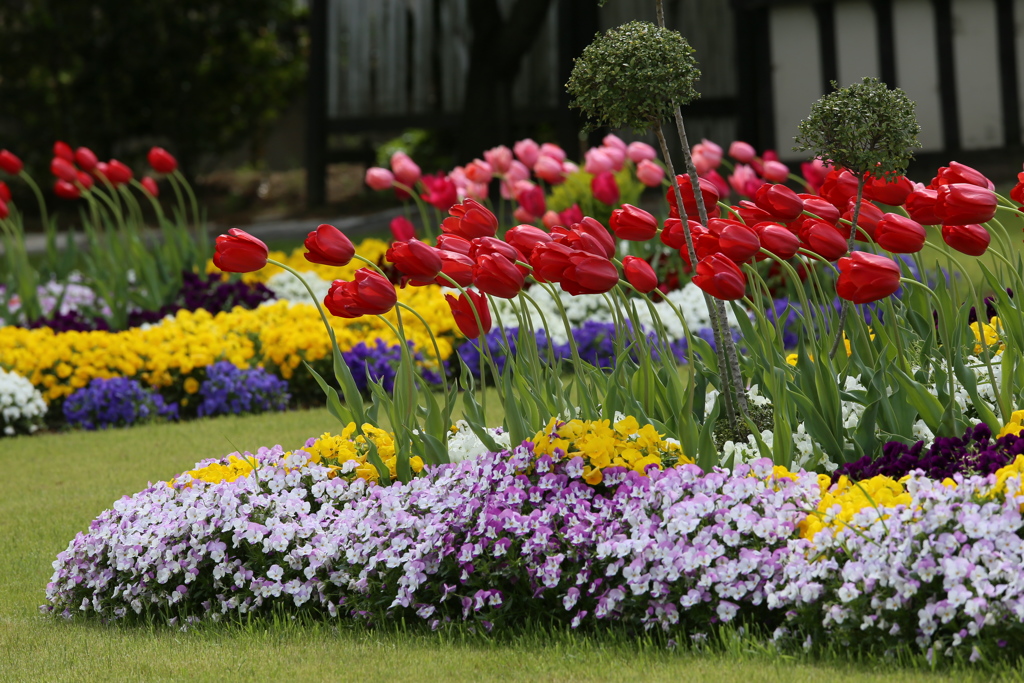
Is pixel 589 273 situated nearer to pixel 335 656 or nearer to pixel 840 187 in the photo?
pixel 335 656

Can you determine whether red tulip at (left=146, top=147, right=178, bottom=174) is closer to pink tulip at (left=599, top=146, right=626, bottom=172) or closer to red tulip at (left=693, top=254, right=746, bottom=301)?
pink tulip at (left=599, top=146, right=626, bottom=172)

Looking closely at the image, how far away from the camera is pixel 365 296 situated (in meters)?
3.13

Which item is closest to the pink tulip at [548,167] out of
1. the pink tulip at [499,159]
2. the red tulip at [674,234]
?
the pink tulip at [499,159]

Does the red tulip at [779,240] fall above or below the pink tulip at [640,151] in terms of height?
below

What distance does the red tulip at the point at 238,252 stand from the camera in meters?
3.24

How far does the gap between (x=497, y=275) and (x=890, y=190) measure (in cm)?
138

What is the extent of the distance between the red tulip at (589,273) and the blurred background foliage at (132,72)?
14.6 m

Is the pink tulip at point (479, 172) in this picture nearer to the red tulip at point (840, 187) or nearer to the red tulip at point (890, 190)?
the red tulip at point (840, 187)

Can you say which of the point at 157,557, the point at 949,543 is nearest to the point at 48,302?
the point at 157,557

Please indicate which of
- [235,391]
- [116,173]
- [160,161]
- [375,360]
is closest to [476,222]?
[375,360]

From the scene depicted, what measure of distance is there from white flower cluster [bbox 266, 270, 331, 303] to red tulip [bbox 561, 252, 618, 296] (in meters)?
5.14

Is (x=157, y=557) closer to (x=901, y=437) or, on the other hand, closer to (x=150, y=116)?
(x=901, y=437)

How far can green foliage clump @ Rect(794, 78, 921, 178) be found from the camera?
3422 millimetres

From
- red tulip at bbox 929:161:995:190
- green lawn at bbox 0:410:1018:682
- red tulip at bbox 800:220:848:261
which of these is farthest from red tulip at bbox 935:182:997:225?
green lawn at bbox 0:410:1018:682
